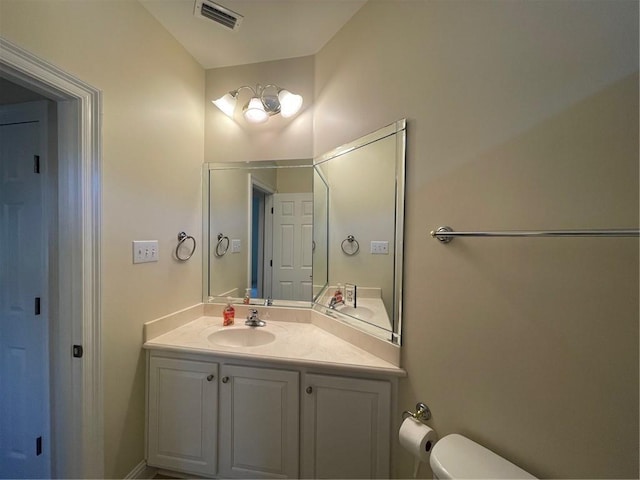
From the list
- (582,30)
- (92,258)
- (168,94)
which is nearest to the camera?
(582,30)

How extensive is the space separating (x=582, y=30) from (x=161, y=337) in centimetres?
222

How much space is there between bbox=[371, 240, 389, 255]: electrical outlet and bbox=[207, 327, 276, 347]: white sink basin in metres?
0.86

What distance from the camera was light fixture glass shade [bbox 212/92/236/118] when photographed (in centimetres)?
180

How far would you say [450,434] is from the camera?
950mm

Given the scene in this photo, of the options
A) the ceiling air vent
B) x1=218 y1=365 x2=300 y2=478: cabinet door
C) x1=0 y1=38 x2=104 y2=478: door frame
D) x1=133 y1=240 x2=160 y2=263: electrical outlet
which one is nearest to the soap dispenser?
x1=218 y1=365 x2=300 y2=478: cabinet door

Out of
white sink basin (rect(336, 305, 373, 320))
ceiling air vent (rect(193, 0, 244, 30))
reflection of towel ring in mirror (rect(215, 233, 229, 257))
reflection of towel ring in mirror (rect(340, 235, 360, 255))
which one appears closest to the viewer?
ceiling air vent (rect(193, 0, 244, 30))

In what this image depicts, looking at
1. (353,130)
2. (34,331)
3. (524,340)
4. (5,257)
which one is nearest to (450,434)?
(524,340)

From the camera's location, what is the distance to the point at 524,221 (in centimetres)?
81

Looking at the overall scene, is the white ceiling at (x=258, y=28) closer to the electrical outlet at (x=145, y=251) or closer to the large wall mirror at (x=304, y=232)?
the large wall mirror at (x=304, y=232)

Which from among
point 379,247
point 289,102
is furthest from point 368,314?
point 289,102

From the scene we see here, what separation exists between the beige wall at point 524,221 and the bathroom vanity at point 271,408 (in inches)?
A: 6.1

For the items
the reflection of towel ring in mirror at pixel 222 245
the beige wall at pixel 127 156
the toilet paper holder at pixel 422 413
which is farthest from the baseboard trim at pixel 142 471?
the toilet paper holder at pixel 422 413

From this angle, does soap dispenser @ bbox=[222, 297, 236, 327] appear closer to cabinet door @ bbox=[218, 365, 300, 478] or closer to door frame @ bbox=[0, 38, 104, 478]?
cabinet door @ bbox=[218, 365, 300, 478]

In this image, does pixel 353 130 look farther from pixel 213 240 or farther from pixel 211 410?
pixel 211 410
